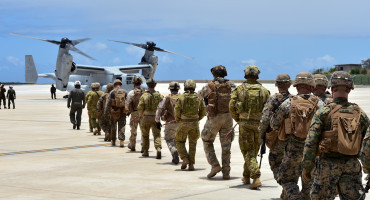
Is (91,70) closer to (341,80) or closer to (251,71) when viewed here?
(251,71)

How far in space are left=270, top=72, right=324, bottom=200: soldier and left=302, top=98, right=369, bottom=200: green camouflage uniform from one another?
1225 millimetres

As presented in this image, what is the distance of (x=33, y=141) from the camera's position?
674 inches

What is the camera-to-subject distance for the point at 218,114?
10.0 metres

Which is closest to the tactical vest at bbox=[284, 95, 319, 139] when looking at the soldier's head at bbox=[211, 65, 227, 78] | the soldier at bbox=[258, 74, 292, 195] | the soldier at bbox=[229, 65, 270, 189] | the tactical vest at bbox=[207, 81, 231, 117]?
the soldier at bbox=[258, 74, 292, 195]

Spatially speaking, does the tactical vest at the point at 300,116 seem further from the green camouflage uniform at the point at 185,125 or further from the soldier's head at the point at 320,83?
the green camouflage uniform at the point at 185,125

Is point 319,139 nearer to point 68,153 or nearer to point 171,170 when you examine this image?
point 171,170

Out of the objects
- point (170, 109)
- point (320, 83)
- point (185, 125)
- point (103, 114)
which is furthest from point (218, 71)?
point (103, 114)

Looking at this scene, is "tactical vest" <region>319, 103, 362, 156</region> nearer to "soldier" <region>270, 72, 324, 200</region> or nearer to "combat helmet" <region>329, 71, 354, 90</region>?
"combat helmet" <region>329, 71, 354, 90</region>

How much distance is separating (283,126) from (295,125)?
0.25 meters

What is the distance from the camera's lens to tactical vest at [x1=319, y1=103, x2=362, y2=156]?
545 centimetres

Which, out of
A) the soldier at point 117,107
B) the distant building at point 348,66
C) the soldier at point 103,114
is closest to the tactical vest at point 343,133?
the soldier at point 117,107

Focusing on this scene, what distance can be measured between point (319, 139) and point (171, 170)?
593cm

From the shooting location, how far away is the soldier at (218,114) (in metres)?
9.95

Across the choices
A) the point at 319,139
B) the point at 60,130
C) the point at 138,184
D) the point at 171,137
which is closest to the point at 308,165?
the point at 319,139
